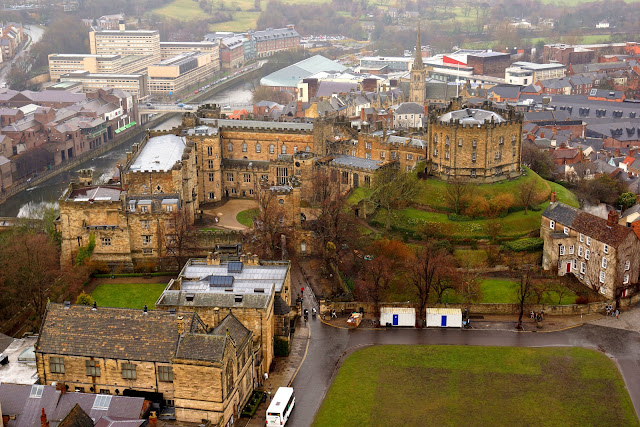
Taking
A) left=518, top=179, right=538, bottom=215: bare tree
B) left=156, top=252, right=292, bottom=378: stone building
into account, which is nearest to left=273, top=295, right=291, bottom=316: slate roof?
left=156, top=252, right=292, bottom=378: stone building

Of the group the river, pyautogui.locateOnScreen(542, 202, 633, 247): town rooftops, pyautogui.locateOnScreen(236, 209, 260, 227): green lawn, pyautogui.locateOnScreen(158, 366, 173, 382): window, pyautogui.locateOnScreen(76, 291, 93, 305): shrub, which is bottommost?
the river

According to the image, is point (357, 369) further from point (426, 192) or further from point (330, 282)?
point (426, 192)

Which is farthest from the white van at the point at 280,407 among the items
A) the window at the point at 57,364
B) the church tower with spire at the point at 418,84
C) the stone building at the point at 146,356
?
the church tower with spire at the point at 418,84

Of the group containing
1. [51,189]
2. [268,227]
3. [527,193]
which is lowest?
[51,189]

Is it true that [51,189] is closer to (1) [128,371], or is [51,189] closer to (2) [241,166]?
(2) [241,166]

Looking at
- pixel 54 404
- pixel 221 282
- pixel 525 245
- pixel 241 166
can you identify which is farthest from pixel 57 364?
pixel 241 166

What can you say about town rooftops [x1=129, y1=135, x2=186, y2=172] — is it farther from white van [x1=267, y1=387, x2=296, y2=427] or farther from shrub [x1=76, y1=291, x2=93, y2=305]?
white van [x1=267, y1=387, x2=296, y2=427]
